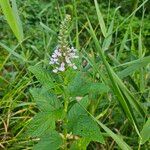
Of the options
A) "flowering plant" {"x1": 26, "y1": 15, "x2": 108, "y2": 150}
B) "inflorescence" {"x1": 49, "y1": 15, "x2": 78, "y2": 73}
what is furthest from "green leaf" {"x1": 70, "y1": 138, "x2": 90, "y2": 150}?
"inflorescence" {"x1": 49, "y1": 15, "x2": 78, "y2": 73}

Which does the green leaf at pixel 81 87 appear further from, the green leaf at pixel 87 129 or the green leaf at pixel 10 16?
the green leaf at pixel 10 16

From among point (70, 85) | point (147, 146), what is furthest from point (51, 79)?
point (147, 146)

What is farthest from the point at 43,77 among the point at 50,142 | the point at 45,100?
the point at 50,142

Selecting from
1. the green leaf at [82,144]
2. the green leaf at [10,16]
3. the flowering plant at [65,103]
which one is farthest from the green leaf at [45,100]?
the green leaf at [10,16]

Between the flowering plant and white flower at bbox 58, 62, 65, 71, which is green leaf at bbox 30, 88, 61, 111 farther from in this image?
white flower at bbox 58, 62, 65, 71

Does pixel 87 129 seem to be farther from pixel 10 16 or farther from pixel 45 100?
pixel 10 16
